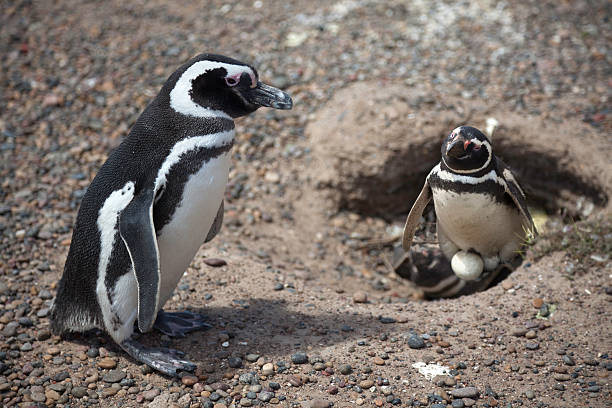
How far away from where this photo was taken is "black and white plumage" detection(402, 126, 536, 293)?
302cm

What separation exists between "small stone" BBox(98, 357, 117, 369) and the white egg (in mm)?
1915

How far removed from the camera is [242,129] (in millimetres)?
4461

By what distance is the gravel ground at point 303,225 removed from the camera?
254 centimetres

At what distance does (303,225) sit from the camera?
4.01m

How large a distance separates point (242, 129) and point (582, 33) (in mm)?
2850

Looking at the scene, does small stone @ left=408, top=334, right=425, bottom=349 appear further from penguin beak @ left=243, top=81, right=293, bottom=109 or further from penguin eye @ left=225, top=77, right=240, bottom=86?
penguin eye @ left=225, top=77, right=240, bottom=86

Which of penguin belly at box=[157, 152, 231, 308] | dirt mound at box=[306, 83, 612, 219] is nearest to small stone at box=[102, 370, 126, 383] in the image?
penguin belly at box=[157, 152, 231, 308]

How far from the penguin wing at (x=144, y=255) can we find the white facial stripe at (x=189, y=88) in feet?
1.45

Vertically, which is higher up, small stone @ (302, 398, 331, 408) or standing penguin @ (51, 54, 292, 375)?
standing penguin @ (51, 54, 292, 375)

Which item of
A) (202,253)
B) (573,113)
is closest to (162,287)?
(202,253)

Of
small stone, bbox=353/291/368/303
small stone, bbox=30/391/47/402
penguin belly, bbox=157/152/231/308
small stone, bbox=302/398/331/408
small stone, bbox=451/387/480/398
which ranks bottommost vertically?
small stone, bbox=353/291/368/303

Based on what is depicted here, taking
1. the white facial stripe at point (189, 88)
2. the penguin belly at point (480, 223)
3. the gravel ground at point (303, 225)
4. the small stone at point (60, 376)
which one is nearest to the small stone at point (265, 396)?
the gravel ground at point (303, 225)

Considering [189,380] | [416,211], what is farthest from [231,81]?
[416,211]

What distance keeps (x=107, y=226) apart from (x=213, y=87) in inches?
28.3
